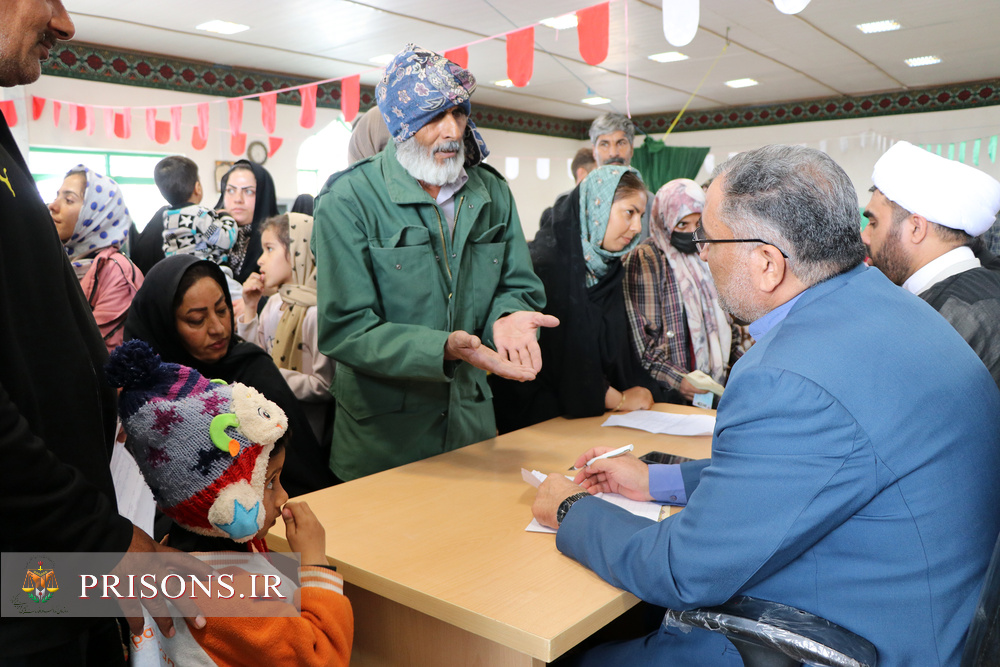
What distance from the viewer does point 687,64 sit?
7.76m

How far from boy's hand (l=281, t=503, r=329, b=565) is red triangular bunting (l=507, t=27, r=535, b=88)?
13.7 feet

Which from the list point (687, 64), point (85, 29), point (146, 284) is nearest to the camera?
point (146, 284)

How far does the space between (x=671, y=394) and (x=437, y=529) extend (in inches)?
63.3

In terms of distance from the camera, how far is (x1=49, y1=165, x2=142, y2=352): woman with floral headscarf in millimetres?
2982

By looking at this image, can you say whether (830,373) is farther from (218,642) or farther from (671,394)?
(671,394)

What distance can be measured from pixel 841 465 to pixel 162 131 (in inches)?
305

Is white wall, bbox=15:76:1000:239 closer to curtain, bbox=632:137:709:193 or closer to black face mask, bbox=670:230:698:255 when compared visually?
curtain, bbox=632:137:709:193

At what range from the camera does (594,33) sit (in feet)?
14.3

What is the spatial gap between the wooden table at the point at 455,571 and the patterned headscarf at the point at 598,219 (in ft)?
3.27

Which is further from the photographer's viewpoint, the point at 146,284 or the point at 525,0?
the point at 525,0

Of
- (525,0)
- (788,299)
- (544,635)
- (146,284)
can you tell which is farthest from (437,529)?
(525,0)

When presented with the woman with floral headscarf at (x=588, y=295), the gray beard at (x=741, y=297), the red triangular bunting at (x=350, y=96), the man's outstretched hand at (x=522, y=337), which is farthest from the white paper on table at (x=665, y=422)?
the red triangular bunting at (x=350, y=96)

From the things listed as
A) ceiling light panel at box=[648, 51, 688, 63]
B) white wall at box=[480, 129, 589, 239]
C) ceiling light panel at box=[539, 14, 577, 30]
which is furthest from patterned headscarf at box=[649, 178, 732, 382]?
white wall at box=[480, 129, 589, 239]

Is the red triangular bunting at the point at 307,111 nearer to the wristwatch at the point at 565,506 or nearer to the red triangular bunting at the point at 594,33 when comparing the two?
the red triangular bunting at the point at 594,33
